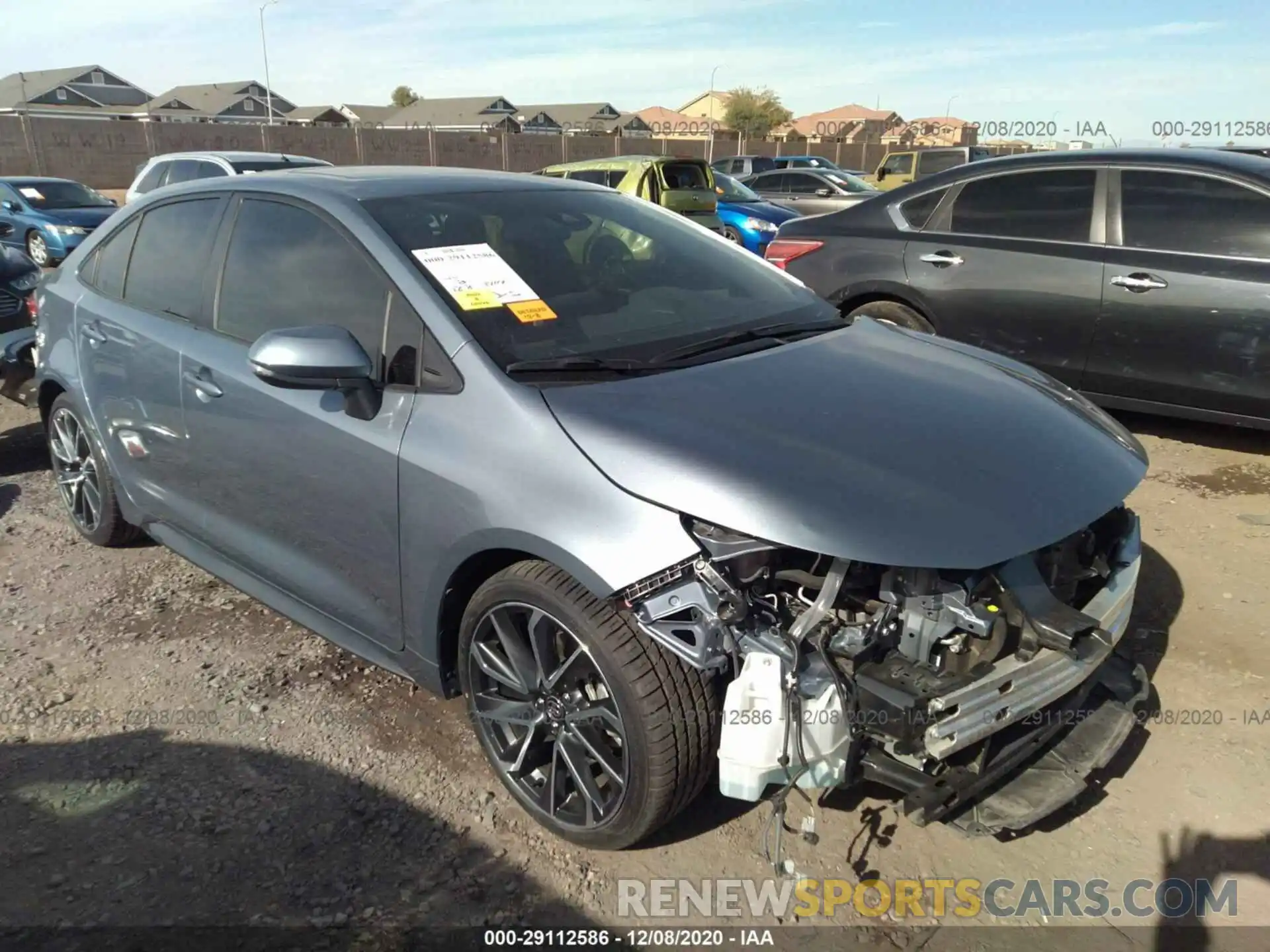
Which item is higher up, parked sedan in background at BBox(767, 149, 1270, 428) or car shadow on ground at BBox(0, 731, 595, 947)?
parked sedan in background at BBox(767, 149, 1270, 428)

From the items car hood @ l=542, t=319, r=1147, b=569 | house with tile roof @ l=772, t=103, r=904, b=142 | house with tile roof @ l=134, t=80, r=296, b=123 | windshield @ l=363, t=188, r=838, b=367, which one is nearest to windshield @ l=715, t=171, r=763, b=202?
windshield @ l=363, t=188, r=838, b=367

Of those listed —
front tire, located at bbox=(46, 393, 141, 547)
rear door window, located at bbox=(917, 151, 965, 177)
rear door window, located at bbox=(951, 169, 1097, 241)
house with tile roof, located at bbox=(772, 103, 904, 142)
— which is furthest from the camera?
house with tile roof, located at bbox=(772, 103, 904, 142)

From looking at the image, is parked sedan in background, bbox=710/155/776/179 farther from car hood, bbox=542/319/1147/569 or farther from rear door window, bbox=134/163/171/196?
car hood, bbox=542/319/1147/569

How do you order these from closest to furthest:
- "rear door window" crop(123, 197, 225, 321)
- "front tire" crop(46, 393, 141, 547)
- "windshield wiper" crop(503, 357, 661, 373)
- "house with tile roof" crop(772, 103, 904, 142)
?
"windshield wiper" crop(503, 357, 661, 373) → "rear door window" crop(123, 197, 225, 321) → "front tire" crop(46, 393, 141, 547) → "house with tile roof" crop(772, 103, 904, 142)

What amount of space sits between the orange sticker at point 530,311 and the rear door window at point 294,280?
38 centimetres

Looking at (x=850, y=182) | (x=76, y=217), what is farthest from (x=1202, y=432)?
(x=76, y=217)

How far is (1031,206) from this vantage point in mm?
5457

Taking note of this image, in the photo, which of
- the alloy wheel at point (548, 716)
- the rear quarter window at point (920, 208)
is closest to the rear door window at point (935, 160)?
the rear quarter window at point (920, 208)

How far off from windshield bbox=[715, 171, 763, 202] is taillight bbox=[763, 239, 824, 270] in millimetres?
7935

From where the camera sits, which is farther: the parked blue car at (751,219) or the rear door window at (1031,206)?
the parked blue car at (751,219)

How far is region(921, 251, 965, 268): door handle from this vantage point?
558 cm

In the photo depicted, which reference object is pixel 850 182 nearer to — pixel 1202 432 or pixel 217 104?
pixel 1202 432

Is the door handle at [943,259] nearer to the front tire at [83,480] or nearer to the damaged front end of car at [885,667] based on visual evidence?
the damaged front end of car at [885,667]

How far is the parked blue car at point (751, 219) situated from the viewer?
43.5ft
